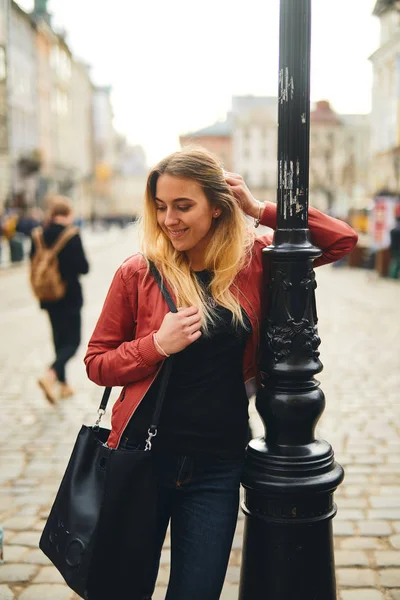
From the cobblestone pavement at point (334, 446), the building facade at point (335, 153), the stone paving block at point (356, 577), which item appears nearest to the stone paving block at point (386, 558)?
the cobblestone pavement at point (334, 446)

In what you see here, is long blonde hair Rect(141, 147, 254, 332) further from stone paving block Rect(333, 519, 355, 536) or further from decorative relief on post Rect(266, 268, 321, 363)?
stone paving block Rect(333, 519, 355, 536)

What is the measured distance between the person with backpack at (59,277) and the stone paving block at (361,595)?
400 cm

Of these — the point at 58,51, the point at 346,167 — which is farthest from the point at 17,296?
the point at 346,167

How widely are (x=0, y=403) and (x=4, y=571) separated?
11.6ft

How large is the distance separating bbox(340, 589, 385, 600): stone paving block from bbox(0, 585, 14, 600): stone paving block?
151 centimetres

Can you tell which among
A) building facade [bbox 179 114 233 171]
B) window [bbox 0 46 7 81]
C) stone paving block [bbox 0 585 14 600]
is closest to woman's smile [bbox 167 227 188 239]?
stone paving block [bbox 0 585 14 600]

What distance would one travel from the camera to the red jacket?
2.32m

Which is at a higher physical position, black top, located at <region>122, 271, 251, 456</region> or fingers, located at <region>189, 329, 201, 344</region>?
fingers, located at <region>189, 329, 201, 344</region>

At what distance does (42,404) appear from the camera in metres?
7.04

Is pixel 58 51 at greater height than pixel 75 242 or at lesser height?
greater

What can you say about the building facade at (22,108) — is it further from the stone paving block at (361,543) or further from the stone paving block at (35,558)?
the stone paving block at (361,543)

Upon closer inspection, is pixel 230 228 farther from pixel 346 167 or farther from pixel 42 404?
pixel 346 167

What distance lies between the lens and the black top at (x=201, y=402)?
7.59 ft

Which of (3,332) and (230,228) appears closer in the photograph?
(230,228)
